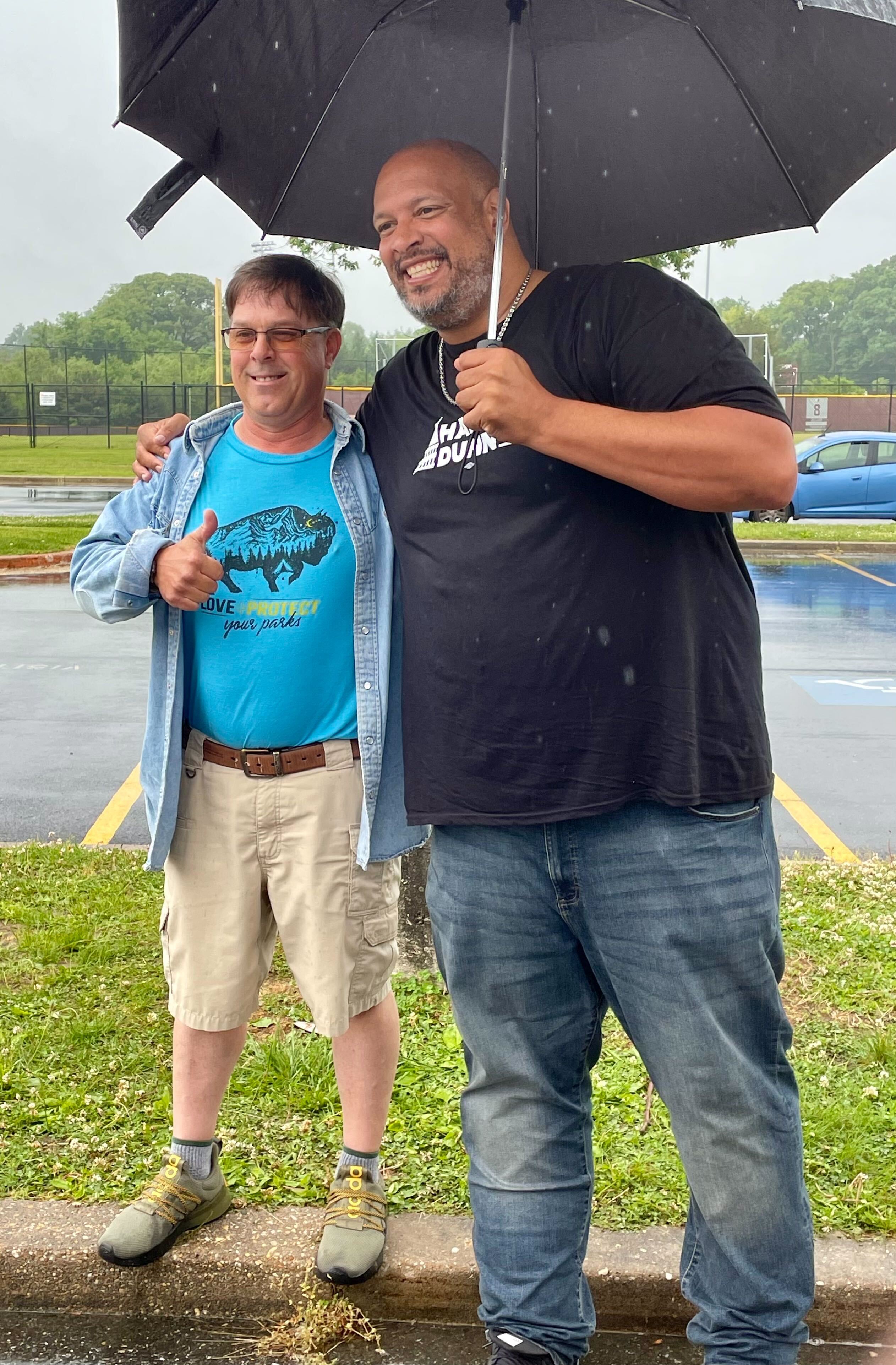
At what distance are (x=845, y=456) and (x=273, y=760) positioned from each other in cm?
2138

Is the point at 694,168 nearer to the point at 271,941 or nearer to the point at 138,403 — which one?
the point at 271,941

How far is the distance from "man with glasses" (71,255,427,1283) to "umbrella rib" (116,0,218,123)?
1.23ft

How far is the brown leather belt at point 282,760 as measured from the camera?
2.70m

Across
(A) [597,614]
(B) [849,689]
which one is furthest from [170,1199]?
(B) [849,689]

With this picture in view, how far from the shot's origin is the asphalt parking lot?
5945mm

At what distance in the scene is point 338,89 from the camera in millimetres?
2678

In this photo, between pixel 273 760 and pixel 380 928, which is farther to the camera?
pixel 380 928

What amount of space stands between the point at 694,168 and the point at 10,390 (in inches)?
2028

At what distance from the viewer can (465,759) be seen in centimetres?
229

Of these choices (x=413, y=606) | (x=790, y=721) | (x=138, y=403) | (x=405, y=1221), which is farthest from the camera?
(x=138, y=403)

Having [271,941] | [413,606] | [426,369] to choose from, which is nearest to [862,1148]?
[271,941]

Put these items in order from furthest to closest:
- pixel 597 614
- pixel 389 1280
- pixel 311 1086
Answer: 1. pixel 311 1086
2. pixel 389 1280
3. pixel 597 614

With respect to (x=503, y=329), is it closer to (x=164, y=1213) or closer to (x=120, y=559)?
(x=120, y=559)

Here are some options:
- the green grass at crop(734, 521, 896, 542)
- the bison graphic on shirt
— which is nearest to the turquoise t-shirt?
the bison graphic on shirt
